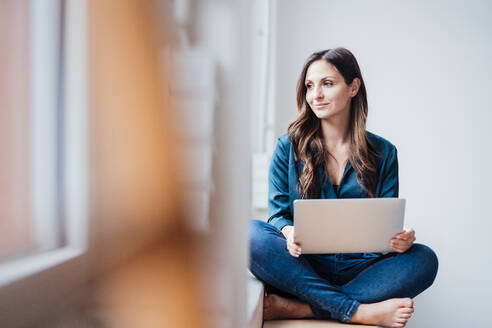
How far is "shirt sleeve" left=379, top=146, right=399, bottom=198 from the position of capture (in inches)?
41.4

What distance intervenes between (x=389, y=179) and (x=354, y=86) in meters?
0.31

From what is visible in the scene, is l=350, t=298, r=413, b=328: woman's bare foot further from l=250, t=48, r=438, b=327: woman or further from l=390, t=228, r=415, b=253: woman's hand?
l=390, t=228, r=415, b=253: woman's hand

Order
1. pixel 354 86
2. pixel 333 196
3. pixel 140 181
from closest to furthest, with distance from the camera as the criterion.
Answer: pixel 140 181, pixel 333 196, pixel 354 86

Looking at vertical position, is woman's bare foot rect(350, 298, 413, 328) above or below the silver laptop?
below

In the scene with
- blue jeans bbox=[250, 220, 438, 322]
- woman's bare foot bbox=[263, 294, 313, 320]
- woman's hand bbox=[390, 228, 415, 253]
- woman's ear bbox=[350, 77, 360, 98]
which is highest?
woman's ear bbox=[350, 77, 360, 98]

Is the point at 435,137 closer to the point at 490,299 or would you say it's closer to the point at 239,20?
the point at 490,299

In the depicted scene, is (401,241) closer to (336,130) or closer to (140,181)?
(336,130)

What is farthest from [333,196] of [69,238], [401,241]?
[69,238]

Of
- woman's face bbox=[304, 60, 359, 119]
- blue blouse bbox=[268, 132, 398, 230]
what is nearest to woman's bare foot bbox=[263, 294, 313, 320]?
blue blouse bbox=[268, 132, 398, 230]

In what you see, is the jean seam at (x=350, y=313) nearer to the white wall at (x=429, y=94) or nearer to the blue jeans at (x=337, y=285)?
the blue jeans at (x=337, y=285)

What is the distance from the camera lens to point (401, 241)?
2.80 ft

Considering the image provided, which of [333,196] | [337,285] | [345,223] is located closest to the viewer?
[345,223]

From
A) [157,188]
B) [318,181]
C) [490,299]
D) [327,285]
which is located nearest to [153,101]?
[157,188]

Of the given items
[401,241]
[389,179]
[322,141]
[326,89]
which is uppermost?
[326,89]
